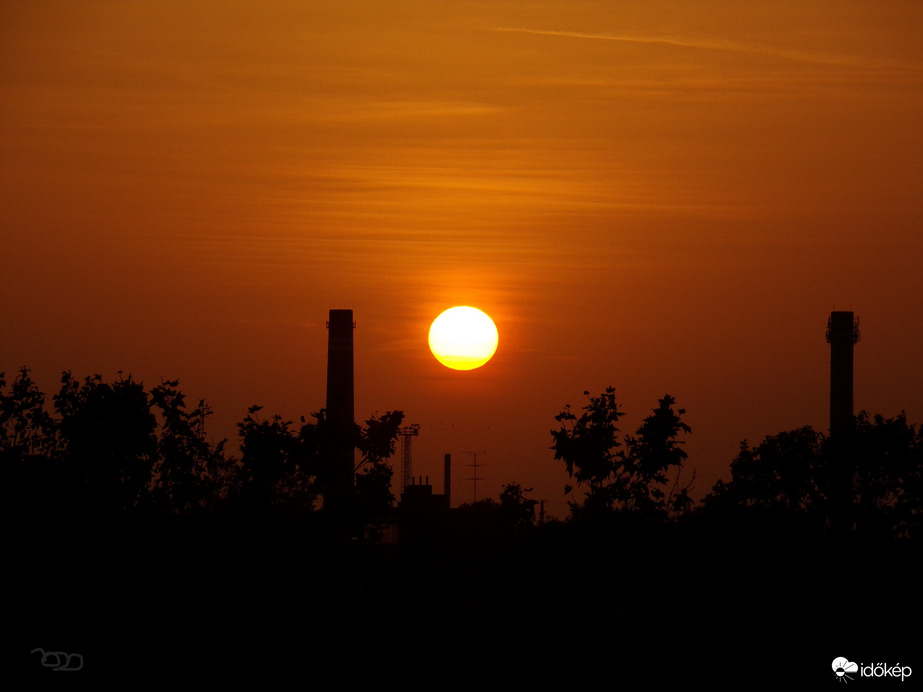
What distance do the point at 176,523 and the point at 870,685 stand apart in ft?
40.9

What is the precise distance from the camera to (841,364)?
50.3 meters

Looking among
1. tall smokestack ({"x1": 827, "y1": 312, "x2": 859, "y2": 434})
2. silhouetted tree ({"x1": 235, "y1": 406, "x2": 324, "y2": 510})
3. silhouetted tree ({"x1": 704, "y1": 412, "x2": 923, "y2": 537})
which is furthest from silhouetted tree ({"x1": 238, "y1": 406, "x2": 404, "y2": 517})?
tall smokestack ({"x1": 827, "y1": 312, "x2": 859, "y2": 434})

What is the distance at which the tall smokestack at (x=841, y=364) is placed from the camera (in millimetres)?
48125

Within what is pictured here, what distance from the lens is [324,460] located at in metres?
A: 30.7

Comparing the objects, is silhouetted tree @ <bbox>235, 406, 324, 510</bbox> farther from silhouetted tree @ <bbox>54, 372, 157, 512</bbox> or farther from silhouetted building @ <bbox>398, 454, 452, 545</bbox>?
silhouetted building @ <bbox>398, 454, 452, 545</bbox>

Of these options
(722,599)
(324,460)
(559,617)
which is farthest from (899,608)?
(324,460)

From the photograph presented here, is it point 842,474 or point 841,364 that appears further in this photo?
point 841,364

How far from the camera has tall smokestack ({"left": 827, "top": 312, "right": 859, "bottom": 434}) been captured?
4812cm

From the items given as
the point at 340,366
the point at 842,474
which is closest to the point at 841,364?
the point at 842,474

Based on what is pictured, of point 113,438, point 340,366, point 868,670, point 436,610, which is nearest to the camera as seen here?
point 868,670

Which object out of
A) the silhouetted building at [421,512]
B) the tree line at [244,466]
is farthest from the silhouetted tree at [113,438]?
the silhouetted building at [421,512]

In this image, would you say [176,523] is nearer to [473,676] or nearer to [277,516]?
[277,516]

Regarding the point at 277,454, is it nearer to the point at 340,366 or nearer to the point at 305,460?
the point at 305,460

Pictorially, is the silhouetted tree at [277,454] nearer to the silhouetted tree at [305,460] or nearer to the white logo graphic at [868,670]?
the silhouetted tree at [305,460]
